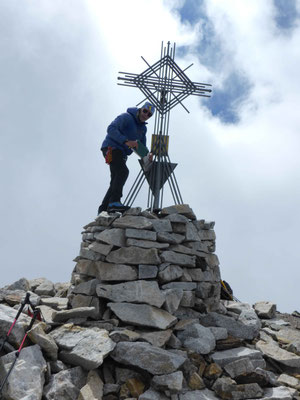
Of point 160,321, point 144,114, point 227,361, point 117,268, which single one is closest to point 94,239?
point 117,268

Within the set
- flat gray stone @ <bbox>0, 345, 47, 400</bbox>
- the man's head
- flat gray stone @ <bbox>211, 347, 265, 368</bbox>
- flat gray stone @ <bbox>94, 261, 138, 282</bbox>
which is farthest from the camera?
the man's head

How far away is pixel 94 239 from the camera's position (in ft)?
28.8

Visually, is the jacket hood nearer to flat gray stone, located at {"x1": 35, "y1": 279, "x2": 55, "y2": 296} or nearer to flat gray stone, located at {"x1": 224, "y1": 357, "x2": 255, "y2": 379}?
flat gray stone, located at {"x1": 35, "y1": 279, "x2": 55, "y2": 296}

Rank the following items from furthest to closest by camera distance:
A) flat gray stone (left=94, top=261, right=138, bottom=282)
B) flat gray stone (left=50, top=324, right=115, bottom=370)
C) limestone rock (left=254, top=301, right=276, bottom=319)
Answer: limestone rock (left=254, top=301, right=276, bottom=319) → flat gray stone (left=94, top=261, right=138, bottom=282) → flat gray stone (left=50, top=324, right=115, bottom=370)

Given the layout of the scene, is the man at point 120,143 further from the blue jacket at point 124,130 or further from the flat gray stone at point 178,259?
the flat gray stone at point 178,259

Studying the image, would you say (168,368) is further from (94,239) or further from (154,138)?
(154,138)

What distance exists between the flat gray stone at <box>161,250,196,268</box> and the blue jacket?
Result: 2789 millimetres

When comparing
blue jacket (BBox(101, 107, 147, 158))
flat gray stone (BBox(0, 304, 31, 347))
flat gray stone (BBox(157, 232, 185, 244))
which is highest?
blue jacket (BBox(101, 107, 147, 158))

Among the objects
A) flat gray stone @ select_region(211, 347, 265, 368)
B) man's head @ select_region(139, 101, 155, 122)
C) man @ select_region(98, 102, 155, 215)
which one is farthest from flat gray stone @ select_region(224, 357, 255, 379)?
man's head @ select_region(139, 101, 155, 122)

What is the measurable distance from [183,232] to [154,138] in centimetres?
251

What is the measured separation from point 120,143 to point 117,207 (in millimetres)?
1555

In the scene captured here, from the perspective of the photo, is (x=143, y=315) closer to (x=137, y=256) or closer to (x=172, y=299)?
(x=172, y=299)

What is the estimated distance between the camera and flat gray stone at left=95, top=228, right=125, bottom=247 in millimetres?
8031

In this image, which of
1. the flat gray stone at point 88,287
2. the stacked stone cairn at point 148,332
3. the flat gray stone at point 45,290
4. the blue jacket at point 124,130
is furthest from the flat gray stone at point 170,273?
the flat gray stone at point 45,290
